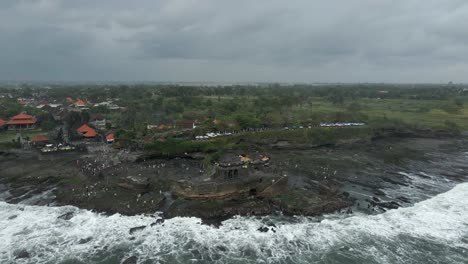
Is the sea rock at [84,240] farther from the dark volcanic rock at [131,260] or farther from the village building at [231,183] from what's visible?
the village building at [231,183]

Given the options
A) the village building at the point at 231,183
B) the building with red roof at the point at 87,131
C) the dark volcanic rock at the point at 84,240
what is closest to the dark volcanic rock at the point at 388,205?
the village building at the point at 231,183

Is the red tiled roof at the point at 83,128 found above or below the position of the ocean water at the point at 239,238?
above

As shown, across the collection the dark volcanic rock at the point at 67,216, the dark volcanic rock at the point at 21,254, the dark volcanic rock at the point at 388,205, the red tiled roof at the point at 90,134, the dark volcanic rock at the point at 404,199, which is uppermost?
the red tiled roof at the point at 90,134

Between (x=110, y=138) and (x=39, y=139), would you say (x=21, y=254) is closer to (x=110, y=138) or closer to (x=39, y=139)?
(x=110, y=138)

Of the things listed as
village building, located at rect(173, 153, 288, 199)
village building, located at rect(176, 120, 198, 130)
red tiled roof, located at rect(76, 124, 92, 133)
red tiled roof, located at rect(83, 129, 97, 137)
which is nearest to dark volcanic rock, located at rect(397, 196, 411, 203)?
village building, located at rect(173, 153, 288, 199)

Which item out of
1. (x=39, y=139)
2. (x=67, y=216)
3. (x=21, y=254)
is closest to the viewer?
(x=21, y=254)

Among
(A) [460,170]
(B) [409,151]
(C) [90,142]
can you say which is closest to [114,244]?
(C) [90,142]

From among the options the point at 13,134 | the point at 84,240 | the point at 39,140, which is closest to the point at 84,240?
the point at 84,240
